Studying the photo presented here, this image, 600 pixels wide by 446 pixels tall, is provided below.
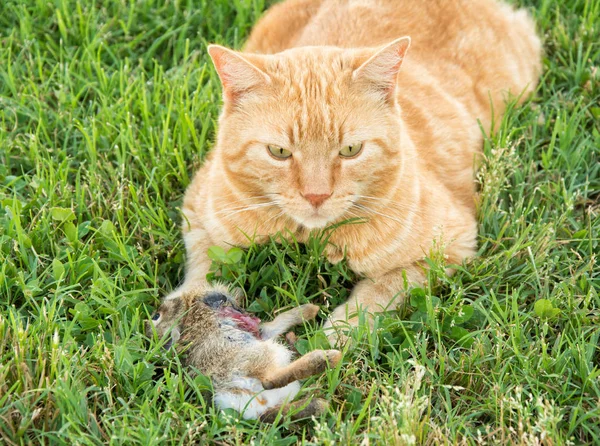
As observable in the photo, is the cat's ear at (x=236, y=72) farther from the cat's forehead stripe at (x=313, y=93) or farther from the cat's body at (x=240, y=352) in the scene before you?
the cat's body at (x=240, y=352)

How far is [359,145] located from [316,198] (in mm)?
295

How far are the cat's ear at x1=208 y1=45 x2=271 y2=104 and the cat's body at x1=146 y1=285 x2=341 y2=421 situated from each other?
859 millimetres

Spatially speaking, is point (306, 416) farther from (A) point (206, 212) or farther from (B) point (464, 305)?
(A) point (206, 212)

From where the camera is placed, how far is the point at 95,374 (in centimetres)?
300

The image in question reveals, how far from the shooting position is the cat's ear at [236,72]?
309 cm

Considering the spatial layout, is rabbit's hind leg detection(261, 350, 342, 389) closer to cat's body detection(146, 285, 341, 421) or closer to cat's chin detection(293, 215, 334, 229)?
cat's body detection(146, 285, 341, 421)

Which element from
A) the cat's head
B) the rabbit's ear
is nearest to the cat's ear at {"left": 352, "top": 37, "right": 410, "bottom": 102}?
the cat's head

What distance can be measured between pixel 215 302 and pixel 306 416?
67 centimetres

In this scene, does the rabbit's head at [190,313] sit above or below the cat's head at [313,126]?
below

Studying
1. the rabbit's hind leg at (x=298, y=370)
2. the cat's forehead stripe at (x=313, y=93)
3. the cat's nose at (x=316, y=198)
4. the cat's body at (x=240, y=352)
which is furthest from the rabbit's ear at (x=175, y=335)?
the cat's forehead stripe at (x=313, y=93)

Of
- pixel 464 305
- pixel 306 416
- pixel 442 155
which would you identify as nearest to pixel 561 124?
pixel 442 155

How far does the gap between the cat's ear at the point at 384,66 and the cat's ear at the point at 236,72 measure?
15.7 inches

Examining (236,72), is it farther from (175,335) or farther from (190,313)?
(175,335)

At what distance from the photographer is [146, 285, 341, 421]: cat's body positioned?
2883mm
